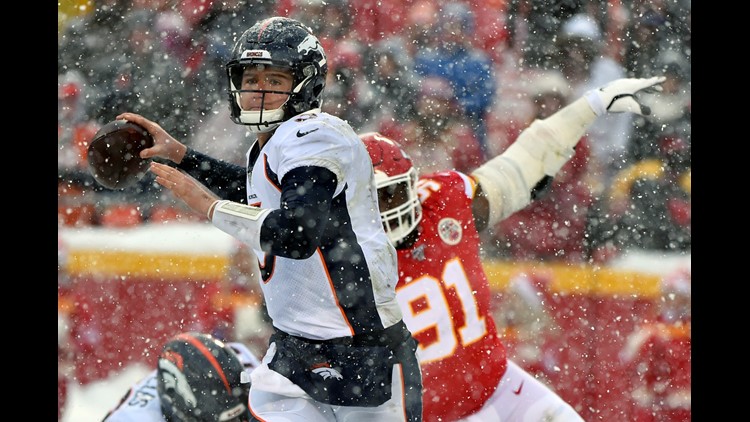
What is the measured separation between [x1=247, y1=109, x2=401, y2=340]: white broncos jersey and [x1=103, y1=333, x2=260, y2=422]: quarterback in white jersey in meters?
0.46

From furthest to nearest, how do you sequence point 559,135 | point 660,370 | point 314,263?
point 660,370, point 559,135, point 314,263

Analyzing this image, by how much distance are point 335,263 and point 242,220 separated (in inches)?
9.5

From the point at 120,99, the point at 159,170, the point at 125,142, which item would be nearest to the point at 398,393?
the point at 159,170

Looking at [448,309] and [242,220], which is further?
[448,309]

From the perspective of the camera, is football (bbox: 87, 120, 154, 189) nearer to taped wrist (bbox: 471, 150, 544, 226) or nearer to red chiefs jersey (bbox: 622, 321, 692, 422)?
taped wrist (bbox: 471, 150, 544, 226)

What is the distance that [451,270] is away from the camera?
2859 millimetres

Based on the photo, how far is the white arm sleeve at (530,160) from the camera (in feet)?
10.5

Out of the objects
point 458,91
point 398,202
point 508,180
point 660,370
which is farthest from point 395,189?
point 660,370

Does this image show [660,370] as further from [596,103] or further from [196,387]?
[196,387]

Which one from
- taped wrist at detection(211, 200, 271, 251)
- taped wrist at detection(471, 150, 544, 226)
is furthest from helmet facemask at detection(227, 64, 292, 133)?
taped wrist at detection(471, 150, 544, 226)

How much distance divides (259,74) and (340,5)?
265cm

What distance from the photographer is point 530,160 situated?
330 centimetres

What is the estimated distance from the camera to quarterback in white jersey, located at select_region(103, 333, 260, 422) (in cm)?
247

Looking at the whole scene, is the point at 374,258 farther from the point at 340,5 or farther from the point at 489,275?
the point at 340,5
